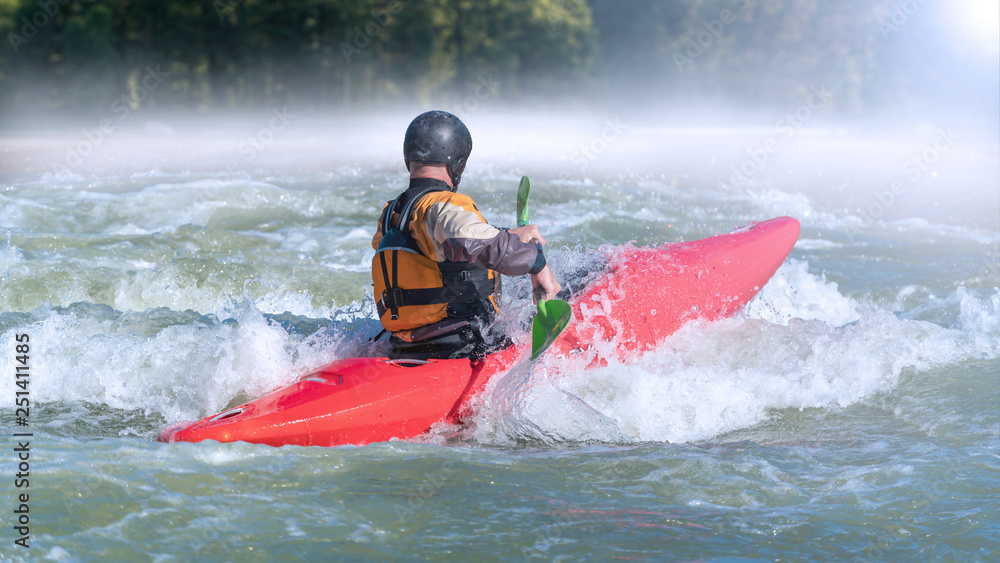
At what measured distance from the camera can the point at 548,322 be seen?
10.9 ft

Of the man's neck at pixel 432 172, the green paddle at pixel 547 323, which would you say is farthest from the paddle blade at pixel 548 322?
the man's neck at pixel 432 172

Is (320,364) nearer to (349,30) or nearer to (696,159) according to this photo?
(696,159)

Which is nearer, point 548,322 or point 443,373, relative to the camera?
point 548,322

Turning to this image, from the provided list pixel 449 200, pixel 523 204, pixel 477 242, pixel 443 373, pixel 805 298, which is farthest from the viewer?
pixel 805 298

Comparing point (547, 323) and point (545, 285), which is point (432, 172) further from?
point (547, 323)

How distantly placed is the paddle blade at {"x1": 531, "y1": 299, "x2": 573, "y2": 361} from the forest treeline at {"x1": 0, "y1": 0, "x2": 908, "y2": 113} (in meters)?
18.6

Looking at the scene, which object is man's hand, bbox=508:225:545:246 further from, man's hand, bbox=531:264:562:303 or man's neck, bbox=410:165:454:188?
man's neck, bbox=410:165:454:188

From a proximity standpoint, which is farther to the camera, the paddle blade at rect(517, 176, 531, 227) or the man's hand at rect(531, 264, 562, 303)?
the paddle blade at rect(517, 176, 531, 227)

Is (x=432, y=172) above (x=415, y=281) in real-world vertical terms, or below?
above

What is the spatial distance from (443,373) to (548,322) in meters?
0.52

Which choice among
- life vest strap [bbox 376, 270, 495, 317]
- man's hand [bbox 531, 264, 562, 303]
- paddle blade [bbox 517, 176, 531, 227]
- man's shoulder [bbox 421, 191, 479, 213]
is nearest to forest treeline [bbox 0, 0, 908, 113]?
paddle blade [bbox 517, 176, 531, 227]

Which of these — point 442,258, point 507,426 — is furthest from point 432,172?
point 507,426

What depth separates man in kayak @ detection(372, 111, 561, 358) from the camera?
3070mm

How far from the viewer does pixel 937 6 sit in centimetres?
3200
